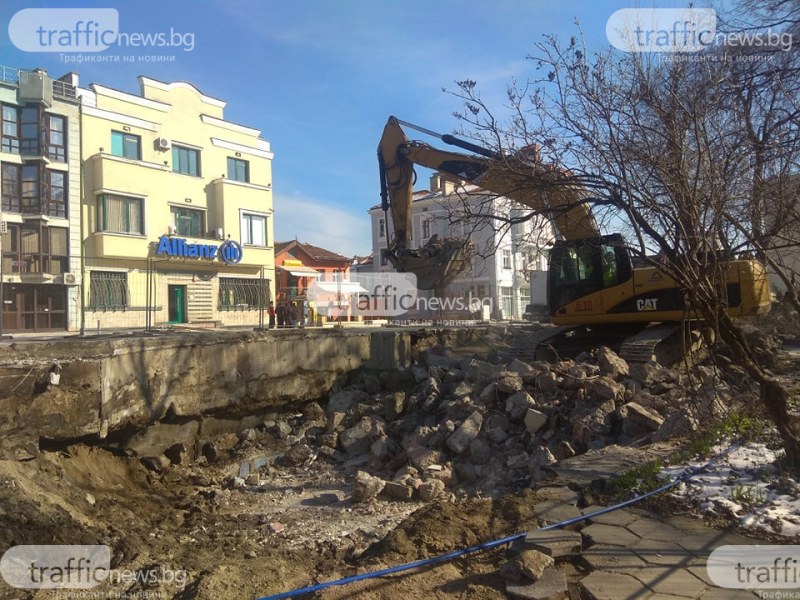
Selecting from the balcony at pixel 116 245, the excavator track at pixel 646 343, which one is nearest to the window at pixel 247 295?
the excavator track at pixel 646 343

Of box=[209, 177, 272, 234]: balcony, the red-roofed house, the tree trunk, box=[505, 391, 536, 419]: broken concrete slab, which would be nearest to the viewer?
the tree trunk

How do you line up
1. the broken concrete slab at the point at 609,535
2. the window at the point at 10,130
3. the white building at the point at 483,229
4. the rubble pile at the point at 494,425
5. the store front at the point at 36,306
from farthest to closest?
the window at the point at 10,130, the store front at the point at 36,306, the rubble pile at the point at 494,425, the white building at the point at 483,229, the broken concrete slab at the point at 609,535

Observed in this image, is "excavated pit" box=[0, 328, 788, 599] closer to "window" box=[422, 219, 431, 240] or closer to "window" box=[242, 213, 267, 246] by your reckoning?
"window" box=[422, 219, 431, 240]

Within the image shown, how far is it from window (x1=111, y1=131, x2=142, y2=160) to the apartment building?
142 centimetres

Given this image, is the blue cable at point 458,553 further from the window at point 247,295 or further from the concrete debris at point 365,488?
the window at point 247,295

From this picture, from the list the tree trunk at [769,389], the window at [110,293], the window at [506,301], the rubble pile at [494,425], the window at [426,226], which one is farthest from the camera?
the window at [506,301]

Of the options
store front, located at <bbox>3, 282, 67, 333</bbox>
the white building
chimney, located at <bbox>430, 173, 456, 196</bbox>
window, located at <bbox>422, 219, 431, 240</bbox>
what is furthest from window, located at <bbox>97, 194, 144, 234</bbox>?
window, located at <bbox>422, 219, 431, 240</bbox>

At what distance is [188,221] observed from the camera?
26672 millimetres

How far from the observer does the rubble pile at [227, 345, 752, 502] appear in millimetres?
6039

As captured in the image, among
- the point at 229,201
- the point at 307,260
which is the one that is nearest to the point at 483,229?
the point at 229,201

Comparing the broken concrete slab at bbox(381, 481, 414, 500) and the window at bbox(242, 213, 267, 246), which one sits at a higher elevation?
the window at bbox(242, 213, 267, 246)

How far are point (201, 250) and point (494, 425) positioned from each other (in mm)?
21078

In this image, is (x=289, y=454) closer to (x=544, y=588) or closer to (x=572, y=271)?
(x=544, y=588)

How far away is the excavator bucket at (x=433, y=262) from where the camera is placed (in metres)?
9.75
